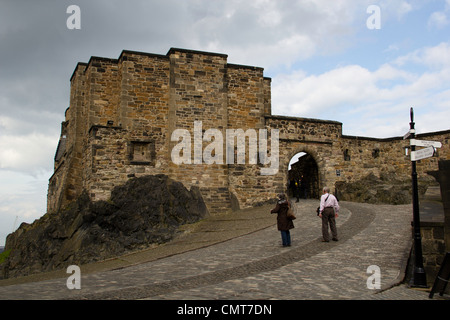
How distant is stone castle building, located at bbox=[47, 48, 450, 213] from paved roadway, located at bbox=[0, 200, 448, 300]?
4.20 m

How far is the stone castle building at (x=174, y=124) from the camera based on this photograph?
60.8ft

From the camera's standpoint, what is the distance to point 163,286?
7652 mm

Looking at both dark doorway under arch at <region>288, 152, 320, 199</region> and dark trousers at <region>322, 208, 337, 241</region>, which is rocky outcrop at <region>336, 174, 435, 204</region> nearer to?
dark doorway under arch at <region>288, 152, 320, 199</region>

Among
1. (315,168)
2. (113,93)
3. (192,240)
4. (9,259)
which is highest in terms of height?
(113,93)

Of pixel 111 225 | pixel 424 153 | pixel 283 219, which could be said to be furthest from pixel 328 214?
pixel 111 225

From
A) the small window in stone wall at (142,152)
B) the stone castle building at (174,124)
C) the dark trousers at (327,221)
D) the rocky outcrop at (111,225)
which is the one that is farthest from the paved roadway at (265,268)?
Answer: the small window in stone wall at (142,152)

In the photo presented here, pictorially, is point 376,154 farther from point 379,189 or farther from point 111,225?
point 111,225

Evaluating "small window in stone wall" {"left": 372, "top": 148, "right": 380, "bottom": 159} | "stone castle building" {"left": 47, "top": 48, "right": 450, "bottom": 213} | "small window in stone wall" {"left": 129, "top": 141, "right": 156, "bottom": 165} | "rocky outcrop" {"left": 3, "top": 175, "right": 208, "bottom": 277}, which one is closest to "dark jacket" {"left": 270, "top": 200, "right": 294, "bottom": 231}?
"rocky outcrop" {"left": 3, "top": 175, "right": 208, "bottom": 277}

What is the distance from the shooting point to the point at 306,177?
25.1m

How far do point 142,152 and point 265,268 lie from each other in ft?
36.0

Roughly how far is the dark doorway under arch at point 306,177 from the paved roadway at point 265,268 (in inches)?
297

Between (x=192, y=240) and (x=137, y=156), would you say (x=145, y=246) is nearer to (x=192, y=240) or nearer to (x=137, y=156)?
(x=192, y=240)
